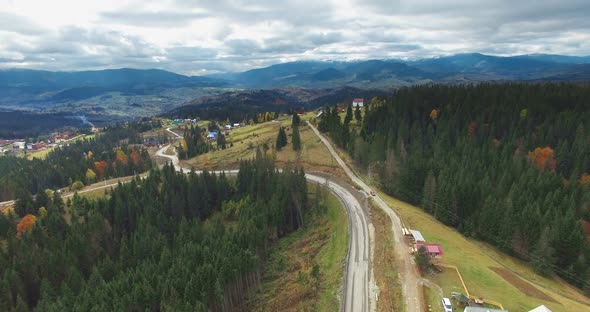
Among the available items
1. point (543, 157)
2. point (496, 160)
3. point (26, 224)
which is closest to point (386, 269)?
point (496, 160)

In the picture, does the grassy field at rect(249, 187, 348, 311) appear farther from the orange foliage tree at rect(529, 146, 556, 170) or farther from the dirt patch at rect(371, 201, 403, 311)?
the orange foliage tree at rect(529, 146, 556, 170)

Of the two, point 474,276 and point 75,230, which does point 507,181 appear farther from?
point 75,230

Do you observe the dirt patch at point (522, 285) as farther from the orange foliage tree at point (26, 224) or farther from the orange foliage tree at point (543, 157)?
the orange foliage tree at point (26, 224)

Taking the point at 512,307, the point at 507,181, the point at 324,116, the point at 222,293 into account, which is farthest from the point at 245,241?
the point at 324,116

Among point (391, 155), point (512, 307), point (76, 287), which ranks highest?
point (391, 155)

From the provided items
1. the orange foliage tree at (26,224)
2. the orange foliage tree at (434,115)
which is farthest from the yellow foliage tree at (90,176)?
the orange foliage tree at (434,115)

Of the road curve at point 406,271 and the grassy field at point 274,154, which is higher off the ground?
the grassy field at point 274,154

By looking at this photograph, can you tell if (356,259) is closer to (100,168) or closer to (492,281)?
(492,281)
